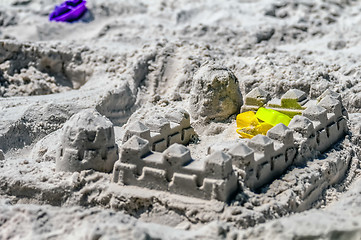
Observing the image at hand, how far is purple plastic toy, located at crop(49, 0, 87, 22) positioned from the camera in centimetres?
1447

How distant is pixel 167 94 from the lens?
417 inches

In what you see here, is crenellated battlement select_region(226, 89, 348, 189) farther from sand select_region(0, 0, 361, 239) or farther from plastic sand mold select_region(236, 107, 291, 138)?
plastic sand mold select_region(236, 107, 291, 138)

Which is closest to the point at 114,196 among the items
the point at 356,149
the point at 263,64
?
the point at 356,149

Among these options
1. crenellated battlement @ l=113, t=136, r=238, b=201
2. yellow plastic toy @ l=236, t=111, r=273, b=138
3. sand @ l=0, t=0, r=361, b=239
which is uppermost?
crenellated battlement @ l=113, t=136, r=238, b=201

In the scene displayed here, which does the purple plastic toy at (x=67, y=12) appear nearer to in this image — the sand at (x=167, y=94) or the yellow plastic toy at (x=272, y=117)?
the sand at (x=167, y=94)

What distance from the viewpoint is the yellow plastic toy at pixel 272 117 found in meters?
7.82

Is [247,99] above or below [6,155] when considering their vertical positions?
above

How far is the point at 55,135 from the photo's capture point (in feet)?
30.6

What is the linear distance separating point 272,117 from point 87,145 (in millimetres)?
2626

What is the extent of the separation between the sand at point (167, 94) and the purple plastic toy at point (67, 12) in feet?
0.96

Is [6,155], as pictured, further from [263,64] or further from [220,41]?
[220,41]

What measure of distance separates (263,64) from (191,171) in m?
4.71

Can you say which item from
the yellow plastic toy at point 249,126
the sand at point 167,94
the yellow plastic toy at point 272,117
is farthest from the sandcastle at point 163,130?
the yellow plastic toy at point 272,117

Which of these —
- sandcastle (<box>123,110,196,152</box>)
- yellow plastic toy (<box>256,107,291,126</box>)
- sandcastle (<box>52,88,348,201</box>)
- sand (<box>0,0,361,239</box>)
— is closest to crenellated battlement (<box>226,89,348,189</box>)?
sandcastle (<box>52,88,348,201</box>)
